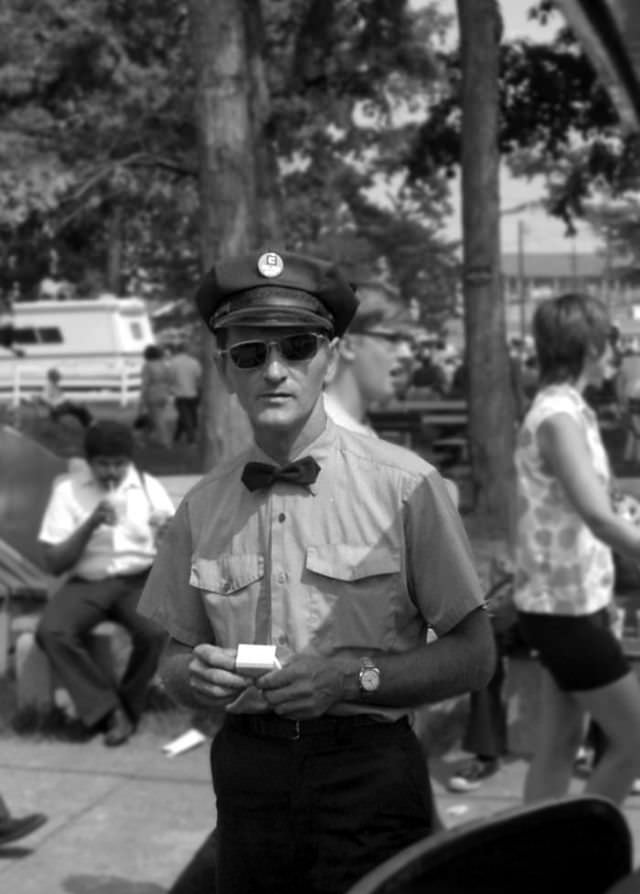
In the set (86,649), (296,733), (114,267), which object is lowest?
(86,649)

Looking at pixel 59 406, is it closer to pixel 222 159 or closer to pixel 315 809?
pixel 222 159

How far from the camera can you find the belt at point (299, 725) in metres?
2.73

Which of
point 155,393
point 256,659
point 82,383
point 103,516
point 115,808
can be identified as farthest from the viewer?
point 82,383

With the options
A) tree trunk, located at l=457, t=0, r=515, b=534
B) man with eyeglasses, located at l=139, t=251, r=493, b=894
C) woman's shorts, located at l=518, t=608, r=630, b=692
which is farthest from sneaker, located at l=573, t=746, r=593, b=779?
tree trunk, located at l=457, t=0, r=515, b=534

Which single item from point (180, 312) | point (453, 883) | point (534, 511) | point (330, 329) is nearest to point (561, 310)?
point (534, 511)

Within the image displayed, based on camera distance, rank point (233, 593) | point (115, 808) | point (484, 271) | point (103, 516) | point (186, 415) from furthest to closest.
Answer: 1. point (186, 415)
2. point (484, 271)
3. point (103, 516)
4. point (115, 808)
5. point (233, 593)

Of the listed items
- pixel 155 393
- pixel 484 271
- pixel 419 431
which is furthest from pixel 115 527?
pixel 155 393

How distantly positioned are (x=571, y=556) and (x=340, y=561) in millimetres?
1982

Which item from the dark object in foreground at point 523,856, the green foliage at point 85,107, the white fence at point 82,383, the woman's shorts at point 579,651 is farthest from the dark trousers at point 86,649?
the white fence at point 82,383

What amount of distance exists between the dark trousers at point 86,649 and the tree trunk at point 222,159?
1511mm

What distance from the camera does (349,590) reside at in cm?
274

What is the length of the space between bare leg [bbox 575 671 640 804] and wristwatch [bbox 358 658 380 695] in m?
1.94

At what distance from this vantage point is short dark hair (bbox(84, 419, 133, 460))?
7.20 metres

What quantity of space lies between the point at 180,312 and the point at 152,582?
4318cm
